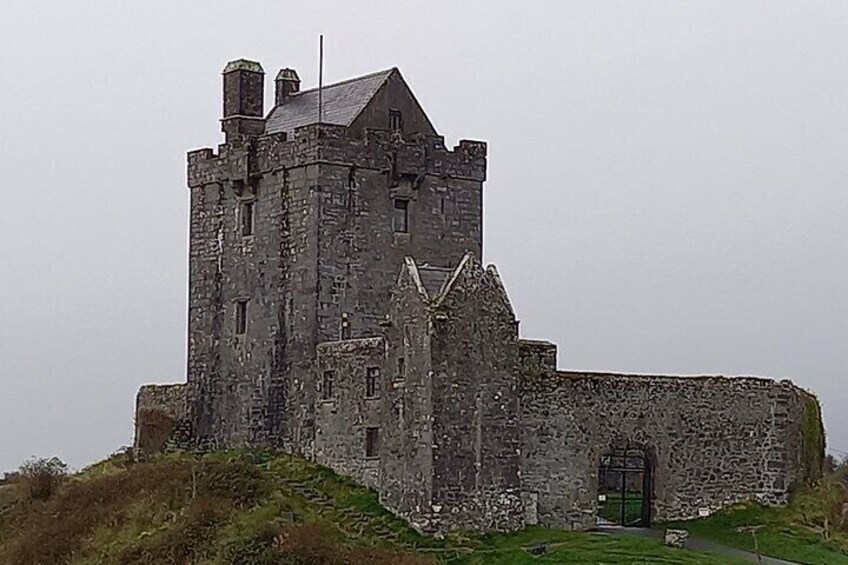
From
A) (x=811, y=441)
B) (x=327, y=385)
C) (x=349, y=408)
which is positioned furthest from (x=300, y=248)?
(x=811, y=441)

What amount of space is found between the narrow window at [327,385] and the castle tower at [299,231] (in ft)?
2.13

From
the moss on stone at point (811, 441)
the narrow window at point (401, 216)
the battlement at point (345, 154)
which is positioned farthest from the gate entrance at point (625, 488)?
the battlement at point (345, 154)

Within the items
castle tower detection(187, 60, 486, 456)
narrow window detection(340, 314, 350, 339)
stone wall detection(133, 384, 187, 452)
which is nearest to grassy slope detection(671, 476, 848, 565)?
narrow window detection(340, 314, 350, 339)

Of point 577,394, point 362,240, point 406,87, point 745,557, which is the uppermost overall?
point 406,87

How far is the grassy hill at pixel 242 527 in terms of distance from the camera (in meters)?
42.4

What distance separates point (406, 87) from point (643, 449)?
12401mm

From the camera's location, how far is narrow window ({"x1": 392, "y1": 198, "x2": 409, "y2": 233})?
2063 inches

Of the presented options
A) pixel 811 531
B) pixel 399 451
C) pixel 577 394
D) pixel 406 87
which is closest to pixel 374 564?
pixel 399 451

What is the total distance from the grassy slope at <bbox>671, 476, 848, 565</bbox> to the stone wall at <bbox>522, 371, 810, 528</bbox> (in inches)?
17.6

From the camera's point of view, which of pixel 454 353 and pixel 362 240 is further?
pixel 362 240

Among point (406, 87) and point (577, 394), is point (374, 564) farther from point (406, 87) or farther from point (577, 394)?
point (406, 87)

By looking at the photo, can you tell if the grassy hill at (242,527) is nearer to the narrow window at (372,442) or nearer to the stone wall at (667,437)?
the narrow window at (372,442)

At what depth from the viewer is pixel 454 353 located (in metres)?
45.0

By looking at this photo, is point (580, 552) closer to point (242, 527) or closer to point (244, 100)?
point (242, 527)
